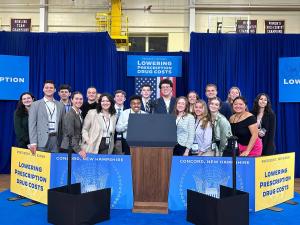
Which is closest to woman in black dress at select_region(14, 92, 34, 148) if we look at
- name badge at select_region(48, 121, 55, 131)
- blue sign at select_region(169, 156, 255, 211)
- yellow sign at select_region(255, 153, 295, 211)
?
name badge at select_region(48, 121, 55, 131)

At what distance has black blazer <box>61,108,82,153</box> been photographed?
349cm

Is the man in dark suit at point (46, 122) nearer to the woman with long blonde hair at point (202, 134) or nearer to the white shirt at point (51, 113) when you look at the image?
the white shirt at point (51, 113)

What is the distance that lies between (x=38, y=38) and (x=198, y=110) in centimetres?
371

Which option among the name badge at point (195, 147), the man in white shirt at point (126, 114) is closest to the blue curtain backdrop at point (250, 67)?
the man in white shirt at point (126, 114)

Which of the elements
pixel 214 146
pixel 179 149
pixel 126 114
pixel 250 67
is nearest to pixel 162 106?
pixel 126 114

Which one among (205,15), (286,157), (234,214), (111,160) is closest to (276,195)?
(286,157)

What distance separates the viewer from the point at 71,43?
5.91 m

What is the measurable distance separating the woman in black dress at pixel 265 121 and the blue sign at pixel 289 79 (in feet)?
6.77

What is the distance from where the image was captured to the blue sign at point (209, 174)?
3227 mm

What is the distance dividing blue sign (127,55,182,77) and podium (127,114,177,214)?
3359 millimetres

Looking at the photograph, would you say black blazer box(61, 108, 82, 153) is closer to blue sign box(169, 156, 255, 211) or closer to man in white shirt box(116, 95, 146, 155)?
man in white shirt box(116, 95, 146, 155)

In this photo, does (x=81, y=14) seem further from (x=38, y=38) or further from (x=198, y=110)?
(x=198, y=110)

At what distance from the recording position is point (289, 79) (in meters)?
5.75

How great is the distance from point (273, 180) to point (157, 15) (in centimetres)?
825
